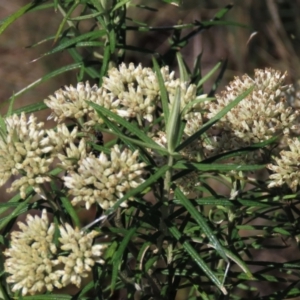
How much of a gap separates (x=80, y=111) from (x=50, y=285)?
1.30ft

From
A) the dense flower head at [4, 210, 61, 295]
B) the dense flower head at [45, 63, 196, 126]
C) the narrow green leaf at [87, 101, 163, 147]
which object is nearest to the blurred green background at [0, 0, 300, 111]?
the dense flower head at [45, 63, 196, 126]

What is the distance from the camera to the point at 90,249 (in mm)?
1132

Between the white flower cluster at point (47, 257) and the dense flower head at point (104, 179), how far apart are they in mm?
62

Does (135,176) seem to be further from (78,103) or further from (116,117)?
(78,103)

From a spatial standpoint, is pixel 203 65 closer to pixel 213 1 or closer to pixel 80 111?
pixel 213 1

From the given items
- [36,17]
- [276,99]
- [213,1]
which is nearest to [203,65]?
[213,1]

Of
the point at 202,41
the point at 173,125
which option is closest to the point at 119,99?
the point at 173,125

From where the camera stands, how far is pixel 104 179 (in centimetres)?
114

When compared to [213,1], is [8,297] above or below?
above

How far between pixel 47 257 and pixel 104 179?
177 mm

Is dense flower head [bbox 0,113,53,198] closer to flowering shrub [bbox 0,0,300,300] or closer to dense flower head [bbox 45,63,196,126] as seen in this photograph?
flowering shrub [bbox 0,0,300,300]

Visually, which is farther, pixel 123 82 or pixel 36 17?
pixel 36 17

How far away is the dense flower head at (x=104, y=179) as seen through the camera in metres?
1.14

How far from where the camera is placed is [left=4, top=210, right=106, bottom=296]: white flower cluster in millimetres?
1123
